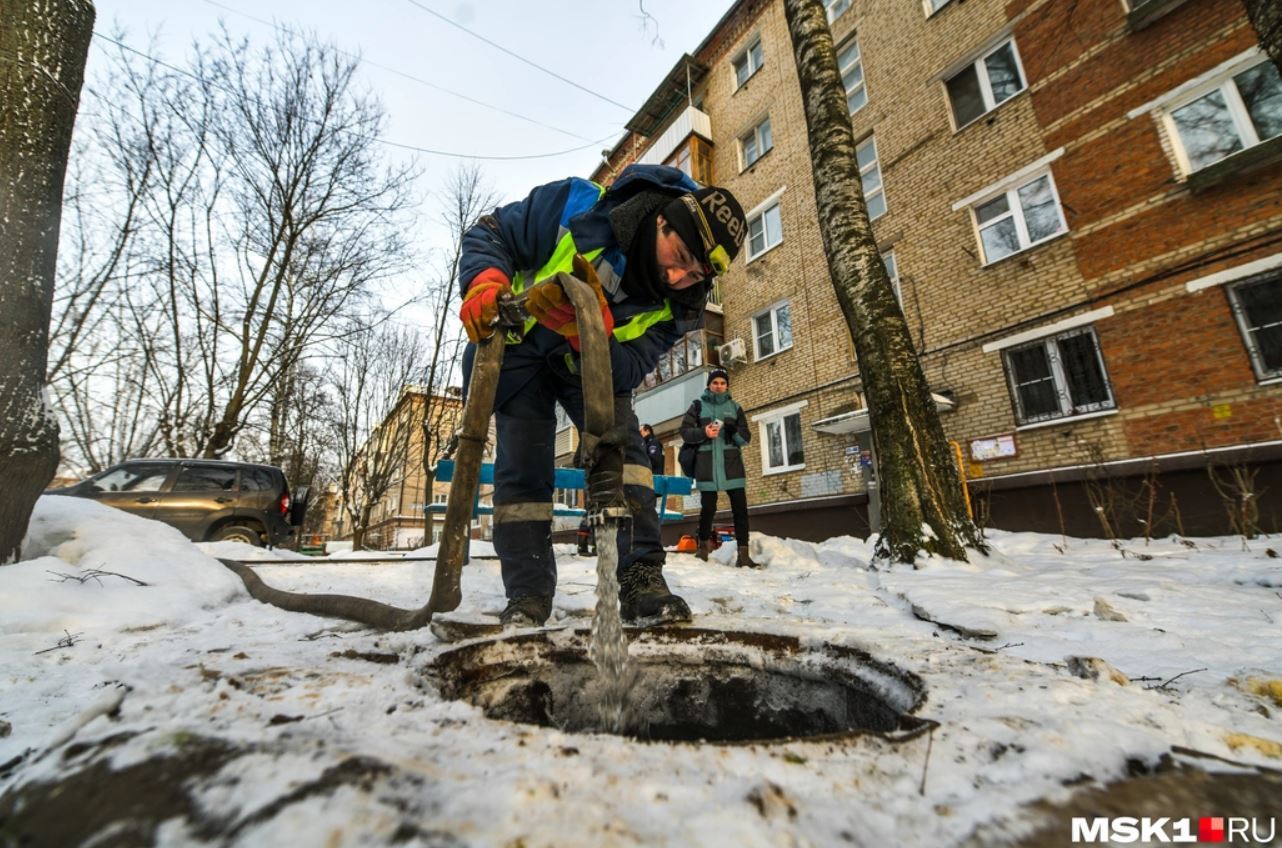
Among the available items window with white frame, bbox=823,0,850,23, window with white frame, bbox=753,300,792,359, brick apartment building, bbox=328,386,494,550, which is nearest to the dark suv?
brick apartment building, bbox=328,386,494,550

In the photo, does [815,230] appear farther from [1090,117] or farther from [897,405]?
[897,405]

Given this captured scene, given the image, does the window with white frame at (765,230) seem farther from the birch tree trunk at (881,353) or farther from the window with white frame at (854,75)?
the birch tree trunk at (881,353)

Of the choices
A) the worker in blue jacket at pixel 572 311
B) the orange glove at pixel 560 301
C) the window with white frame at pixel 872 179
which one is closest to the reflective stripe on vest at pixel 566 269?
the worker in blue jacket at pixel 572 311

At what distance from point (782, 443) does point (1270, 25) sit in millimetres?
9028

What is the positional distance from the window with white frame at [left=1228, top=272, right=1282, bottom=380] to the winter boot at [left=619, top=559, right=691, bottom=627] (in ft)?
27.0

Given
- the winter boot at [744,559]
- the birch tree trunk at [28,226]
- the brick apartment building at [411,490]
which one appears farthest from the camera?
the brick apartment building at [411,490]

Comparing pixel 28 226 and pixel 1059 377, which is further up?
pixel 1059 377

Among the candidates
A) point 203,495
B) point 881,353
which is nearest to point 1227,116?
point 881,353

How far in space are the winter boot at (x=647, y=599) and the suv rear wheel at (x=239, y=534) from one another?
874cm

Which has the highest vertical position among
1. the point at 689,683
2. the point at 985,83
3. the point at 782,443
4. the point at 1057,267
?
the point at 985,83

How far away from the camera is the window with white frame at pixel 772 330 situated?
12.0 meters

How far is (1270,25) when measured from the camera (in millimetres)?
2779

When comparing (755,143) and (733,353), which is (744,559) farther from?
(755,143)

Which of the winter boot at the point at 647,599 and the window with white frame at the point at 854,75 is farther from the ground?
the window with white frame at the point at 854,75
